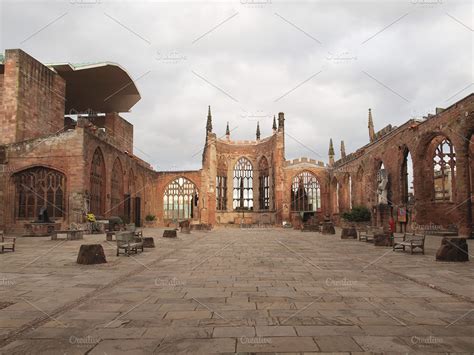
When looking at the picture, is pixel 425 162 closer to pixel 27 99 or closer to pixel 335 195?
pixel 335 195

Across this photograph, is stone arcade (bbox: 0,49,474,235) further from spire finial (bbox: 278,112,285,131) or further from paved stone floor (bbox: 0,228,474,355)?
paved stone floor (bbox: 0,228,474,355)

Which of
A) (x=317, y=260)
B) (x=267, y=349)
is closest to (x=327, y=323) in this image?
(x=267, y=349)

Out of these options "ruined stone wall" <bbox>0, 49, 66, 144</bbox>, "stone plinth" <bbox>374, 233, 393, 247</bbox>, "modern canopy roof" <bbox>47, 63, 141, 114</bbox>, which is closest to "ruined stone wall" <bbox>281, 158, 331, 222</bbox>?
"modern canopy roof" <bbox>47, 63, 141, 114</bbox>

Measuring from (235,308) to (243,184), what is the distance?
127 ft

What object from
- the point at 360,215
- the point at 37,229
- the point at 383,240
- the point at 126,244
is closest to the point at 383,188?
the point at 360,215

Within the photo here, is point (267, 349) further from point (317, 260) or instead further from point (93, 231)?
point (93, 231)

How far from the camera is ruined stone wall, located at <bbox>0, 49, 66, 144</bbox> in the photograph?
2242 cm

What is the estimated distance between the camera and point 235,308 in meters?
4.95

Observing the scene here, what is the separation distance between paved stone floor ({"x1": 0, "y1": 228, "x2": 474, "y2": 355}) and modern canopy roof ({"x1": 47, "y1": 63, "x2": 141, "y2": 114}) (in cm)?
2340

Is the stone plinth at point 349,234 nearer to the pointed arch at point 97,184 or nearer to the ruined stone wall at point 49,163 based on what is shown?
the ruined stone wall at point 49,163

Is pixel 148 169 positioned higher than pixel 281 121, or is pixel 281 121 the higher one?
pixel 281 121

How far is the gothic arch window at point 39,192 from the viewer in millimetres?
21453

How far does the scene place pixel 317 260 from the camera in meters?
9.88

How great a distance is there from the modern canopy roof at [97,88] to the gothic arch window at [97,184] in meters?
8.24
